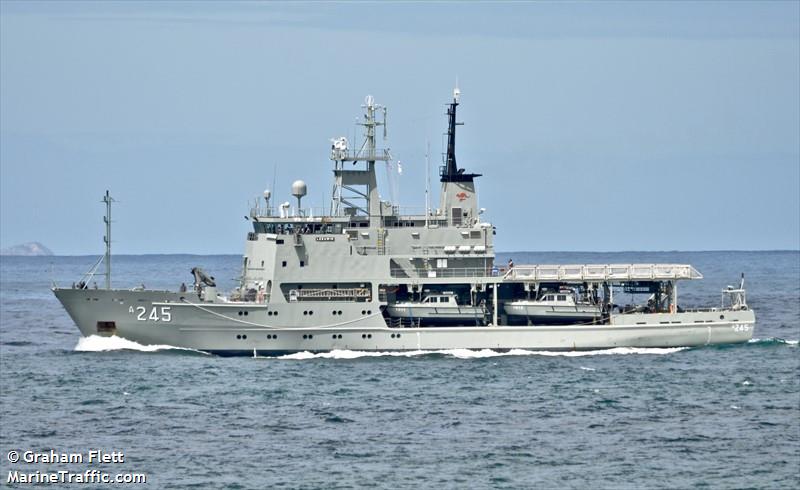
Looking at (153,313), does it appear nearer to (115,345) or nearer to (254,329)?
(115,345)

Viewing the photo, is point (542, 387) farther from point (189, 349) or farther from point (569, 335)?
point (189, 349)

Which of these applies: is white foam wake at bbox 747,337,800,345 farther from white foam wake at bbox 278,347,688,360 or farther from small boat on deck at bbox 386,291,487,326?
small boat on deck at bbox 386,291,487,326

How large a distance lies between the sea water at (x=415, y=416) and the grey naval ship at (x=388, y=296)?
0.67 meters

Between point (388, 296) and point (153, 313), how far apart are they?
8.45m

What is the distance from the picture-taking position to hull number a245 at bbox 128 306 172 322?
48094 mm

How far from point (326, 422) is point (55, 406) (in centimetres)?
837

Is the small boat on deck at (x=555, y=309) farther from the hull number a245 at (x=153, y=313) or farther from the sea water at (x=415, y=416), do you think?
the hull number a245 at (x=153, y=313)

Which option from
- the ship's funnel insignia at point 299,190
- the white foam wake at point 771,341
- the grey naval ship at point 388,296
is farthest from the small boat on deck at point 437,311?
the white foam wake at point 771,341

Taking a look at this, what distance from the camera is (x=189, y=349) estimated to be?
48438 mm

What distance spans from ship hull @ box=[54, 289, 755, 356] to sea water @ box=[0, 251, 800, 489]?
1.35 feet

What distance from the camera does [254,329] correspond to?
48.0 metres

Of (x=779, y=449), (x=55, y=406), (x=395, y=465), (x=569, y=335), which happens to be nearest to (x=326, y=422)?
(x=395, y=465)

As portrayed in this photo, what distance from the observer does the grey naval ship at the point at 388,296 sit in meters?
48.2

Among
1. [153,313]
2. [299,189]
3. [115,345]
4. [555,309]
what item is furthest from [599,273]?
[115,345]
